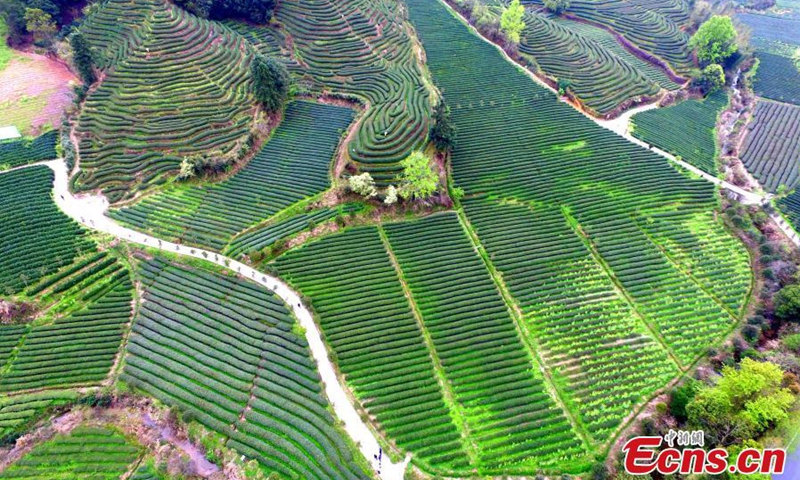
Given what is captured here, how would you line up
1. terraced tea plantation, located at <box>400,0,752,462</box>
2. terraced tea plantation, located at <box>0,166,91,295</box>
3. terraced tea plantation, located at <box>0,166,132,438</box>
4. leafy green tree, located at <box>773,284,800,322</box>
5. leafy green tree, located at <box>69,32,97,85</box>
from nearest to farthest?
1. terraced tea plantation, located at <box>0,166,132,438</box>
2. terraced tea plantation, located at <box>400,0,752,462</box>
3. leafy green tree, located at <box>773,284,800,322</box>
4. terraced tea plantation, located at <box>0,166,91,295</box>
5. leafy green tree, located at <box>69,32,97,85</box>

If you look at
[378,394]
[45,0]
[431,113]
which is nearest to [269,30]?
[431,113]

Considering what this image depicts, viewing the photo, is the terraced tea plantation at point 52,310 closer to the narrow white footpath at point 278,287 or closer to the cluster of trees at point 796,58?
the narrow white footpath at point 278,287

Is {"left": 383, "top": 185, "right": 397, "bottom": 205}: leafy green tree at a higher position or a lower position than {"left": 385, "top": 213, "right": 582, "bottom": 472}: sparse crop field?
higher

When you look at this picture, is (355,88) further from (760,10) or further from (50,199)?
(760,10)

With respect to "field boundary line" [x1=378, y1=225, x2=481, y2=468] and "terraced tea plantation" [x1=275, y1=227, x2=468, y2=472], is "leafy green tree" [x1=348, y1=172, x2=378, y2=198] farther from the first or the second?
"field boundary line" [x1=378, y1=225, x2=481, y2=468]

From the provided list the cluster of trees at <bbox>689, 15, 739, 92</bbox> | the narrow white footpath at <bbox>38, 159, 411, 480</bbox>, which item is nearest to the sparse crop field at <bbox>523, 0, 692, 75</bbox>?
the cluster of trees at <bbox>689, 15, 739, 92</bbox>

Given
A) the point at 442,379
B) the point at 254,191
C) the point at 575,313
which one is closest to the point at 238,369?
the point at 442,379
